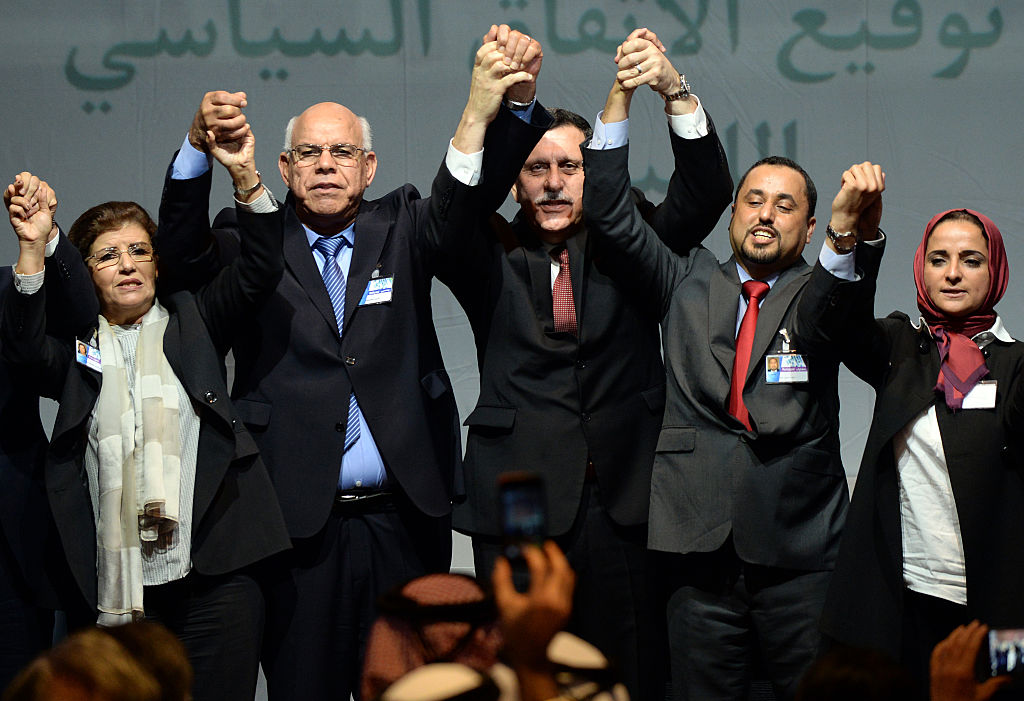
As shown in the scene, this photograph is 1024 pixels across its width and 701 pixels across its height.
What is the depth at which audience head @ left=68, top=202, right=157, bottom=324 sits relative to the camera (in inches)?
117

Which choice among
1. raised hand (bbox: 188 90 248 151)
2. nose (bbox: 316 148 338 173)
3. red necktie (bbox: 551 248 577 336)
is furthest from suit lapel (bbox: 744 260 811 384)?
raised hand (bbox: 188 90 248 151)

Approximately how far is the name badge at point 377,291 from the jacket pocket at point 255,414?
336 millimetres

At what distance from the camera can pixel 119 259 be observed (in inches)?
118

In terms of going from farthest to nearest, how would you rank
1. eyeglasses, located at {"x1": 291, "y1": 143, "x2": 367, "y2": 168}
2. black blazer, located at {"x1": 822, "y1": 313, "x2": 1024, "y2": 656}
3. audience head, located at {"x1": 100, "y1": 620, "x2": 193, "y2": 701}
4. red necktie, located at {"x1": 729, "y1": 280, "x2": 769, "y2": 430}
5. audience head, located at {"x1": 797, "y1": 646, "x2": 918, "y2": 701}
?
eyeglasses, located at {"x1": 291, "y1": 143, "x2": 367, "y2": 168} → red necktie, located at {"x1": 729, "y1": 280, "x2": 769, "y2": 430} → black blazer, located at {"x1": 822, "y1": 313, "x2": 1024, "y2": 656} → audience head, located at {"x1": 100, "y1": 620, "x2": 193, "y2": 701} → audience head, located at {"x1": 797, "y1": 646, "x2": 918, "y2": 701}

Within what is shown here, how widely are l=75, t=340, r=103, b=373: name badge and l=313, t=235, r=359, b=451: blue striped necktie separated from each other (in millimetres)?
556

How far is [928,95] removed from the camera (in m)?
4.82

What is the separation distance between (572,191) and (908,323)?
2.82ft

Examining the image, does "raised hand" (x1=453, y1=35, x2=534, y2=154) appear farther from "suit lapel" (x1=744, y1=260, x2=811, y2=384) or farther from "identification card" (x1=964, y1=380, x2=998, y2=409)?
"identification card" (x1=964, y1=380, x2=998, y2=409)

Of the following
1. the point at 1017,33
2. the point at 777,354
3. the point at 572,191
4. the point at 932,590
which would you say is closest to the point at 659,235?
the point at 572,191

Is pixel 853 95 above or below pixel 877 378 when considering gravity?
above

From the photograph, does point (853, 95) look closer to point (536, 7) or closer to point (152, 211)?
point (536, 7)

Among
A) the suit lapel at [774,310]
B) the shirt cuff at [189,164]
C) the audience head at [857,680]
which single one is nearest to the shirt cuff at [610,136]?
the suit lapel at [774,310]

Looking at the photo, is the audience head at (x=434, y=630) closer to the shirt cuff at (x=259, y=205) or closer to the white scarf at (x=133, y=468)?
the white scarf at (x=133, y=468)

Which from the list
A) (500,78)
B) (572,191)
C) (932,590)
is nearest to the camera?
(932,590)
